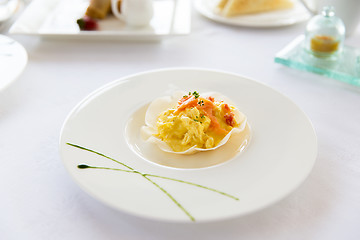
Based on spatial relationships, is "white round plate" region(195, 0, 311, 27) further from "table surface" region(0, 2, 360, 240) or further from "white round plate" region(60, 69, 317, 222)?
"white round plate" region(60, 69, 317, 222)

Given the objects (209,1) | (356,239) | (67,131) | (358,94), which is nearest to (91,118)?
(67,131)

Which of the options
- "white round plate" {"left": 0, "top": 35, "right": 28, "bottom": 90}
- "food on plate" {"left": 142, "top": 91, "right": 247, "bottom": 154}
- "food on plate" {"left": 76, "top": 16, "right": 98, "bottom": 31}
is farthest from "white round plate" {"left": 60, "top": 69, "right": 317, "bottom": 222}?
"food on plate" {"left": 76, "top": 16, "right": 98, "bottom": 31}

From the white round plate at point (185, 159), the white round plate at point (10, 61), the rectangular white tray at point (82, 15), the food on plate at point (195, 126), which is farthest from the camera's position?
the rectangular white tray at point (82, 15)

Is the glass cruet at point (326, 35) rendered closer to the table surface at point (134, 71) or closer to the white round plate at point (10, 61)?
the table surface at point (134, 71)

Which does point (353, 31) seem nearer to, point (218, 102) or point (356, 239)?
point (218, 102)

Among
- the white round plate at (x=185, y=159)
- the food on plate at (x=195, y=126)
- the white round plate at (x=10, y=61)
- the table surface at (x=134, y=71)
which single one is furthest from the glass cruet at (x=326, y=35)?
the white round plate at (x=10, y=61)

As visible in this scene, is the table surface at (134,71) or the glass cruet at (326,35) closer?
the table surface at (134,71)

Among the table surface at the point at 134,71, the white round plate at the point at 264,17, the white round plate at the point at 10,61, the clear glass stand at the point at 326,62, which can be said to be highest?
the white round plate at the point at 10,61
